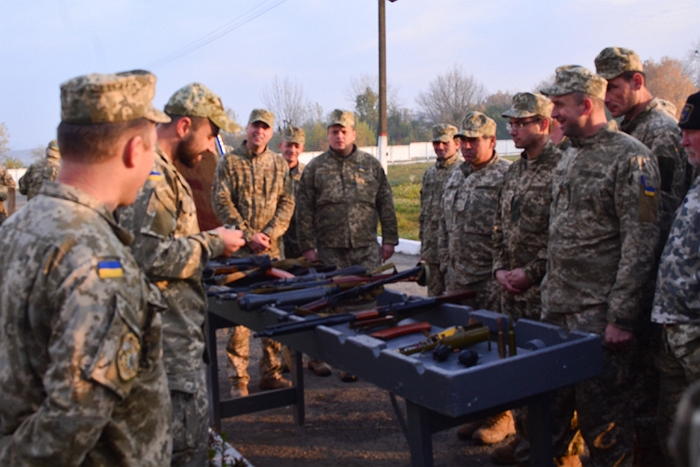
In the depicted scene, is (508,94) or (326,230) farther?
(508,94)

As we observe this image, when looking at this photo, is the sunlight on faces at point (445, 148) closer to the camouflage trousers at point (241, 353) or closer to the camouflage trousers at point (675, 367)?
the camouflage trousers at point (241, 353)

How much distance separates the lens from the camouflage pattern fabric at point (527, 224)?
4.23m

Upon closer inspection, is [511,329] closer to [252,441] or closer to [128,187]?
[128,187]

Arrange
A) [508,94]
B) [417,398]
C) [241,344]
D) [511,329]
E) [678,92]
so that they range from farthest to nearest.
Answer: [508,94]
[678,92]
[241,344]
[511,329]
[417,398]

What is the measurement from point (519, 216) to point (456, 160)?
107 inches

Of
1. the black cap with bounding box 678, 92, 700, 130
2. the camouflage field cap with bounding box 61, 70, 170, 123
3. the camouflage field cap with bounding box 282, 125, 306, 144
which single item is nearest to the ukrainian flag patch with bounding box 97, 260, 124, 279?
the camouflage field cap with bounding box 61, 70, 170, 123

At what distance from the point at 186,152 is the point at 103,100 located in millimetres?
1272

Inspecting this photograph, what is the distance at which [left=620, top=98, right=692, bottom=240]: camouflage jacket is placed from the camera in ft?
12.6

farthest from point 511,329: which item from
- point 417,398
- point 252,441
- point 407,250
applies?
point 407,250

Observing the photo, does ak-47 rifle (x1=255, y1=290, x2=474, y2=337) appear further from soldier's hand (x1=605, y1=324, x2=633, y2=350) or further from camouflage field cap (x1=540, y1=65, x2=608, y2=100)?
camouflage field cap (x1=540, y1=65, x2=608, y2=100)

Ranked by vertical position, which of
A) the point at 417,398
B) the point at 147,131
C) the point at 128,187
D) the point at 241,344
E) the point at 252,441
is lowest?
the point at 252,441

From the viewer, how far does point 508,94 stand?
58.2 meters

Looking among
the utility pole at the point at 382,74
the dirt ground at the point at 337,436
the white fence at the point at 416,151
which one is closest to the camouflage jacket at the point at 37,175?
the dirt ground at the point at 337,436

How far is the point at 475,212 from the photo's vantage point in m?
5.19
